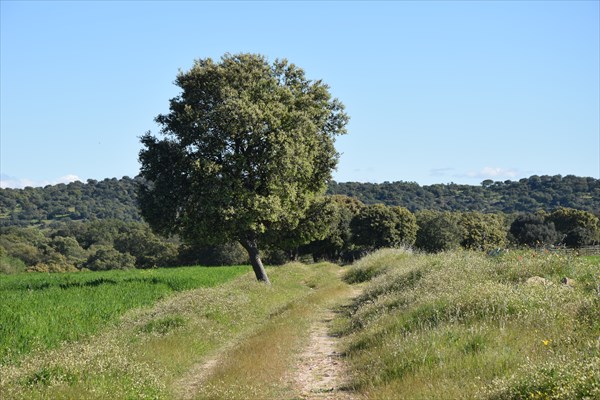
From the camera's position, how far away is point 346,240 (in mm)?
89125

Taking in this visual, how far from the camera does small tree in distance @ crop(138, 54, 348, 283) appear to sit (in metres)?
30.3

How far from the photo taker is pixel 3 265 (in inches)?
2638

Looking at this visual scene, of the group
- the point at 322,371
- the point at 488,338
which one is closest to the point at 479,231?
the point at 322,371

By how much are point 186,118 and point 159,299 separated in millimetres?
10723

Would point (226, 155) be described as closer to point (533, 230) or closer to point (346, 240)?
point (346, 240)

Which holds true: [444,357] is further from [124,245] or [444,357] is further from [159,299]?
[124,245]

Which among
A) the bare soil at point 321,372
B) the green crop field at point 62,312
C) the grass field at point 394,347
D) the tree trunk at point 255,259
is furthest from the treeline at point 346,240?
the bare soil at point 321,372

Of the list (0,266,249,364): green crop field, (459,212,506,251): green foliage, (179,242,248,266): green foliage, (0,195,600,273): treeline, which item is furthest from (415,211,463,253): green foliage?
(0,266,249,364): green crop field

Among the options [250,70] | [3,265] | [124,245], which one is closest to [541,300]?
[250,70]

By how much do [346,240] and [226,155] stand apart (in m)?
59.6

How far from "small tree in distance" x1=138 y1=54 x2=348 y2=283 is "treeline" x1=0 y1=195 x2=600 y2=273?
43.3m

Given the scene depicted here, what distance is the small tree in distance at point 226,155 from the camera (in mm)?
30266

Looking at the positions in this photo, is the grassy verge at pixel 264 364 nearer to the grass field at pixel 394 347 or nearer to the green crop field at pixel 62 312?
the grass field at pixel 394 347

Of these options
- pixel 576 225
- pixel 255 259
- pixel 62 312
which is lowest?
pixel 62 312
